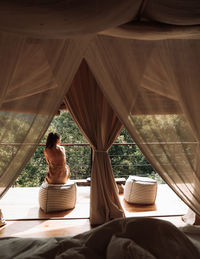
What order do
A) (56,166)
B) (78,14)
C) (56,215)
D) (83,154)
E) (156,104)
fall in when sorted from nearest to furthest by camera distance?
(78,14) < (156,104) < (56,215) < (56,166) < (83,154)

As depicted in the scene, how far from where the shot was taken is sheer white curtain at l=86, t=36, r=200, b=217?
1.65 m

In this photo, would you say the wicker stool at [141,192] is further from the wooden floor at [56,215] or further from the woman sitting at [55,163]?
the woman sitting at [55,163]

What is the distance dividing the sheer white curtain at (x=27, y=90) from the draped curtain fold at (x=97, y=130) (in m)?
1.20

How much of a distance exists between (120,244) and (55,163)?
2.40 metres

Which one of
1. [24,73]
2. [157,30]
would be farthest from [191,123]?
[24,73]

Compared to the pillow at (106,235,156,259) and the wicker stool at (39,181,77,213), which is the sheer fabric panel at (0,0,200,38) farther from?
the wicker stool at (39,181,77,213)

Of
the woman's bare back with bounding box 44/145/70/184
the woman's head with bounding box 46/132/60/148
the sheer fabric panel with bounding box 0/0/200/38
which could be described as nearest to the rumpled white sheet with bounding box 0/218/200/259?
the sheer fabric panel with bounding box 0/0/200/38

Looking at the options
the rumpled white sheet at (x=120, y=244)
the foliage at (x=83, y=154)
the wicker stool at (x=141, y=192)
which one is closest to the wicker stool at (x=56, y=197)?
the wicker stool at (x=141, y=192)

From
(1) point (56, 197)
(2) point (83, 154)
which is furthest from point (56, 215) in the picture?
(2) point (83, 154)

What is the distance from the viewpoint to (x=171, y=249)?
1.16 m

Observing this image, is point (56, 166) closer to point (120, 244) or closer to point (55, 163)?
point (55, 163)

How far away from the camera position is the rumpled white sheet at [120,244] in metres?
1.11

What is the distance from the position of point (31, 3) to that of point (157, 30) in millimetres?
830

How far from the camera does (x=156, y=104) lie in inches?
65.6
